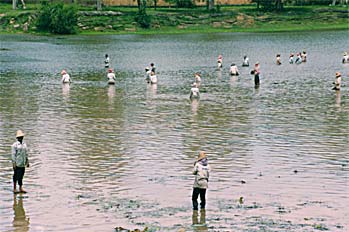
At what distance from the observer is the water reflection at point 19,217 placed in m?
22.4

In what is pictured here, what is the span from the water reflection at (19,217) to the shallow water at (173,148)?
3cm

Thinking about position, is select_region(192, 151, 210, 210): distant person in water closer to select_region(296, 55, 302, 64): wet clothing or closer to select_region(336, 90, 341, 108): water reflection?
select_region(336, 90, 341, 108): water reflection

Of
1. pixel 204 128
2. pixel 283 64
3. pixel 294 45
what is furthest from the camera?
pixel 294 45

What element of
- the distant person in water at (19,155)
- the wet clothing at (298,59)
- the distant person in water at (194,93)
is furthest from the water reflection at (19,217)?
the wet clothing at (298,59)

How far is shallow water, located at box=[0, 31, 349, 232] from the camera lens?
930 inches

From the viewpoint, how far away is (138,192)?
86.1ft

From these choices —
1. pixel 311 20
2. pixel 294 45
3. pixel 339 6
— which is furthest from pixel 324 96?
pixel 339 6

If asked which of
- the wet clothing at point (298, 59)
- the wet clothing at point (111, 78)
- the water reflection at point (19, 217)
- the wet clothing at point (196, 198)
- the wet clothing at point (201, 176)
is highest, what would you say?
the wet clothing at point (201, 176)

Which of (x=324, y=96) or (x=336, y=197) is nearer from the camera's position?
(x=336, y=197)

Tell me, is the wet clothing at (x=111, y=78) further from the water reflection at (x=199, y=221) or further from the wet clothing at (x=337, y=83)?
the water reflection at (x=199, y=221)

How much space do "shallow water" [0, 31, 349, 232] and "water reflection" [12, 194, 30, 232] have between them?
0.10ft

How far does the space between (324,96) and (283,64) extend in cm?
2438

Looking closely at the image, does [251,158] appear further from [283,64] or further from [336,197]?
[283,64]

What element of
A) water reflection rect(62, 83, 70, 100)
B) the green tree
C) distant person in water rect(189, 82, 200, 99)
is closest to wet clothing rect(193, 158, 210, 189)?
distant person in water rect(189, 82, 200, 99)
